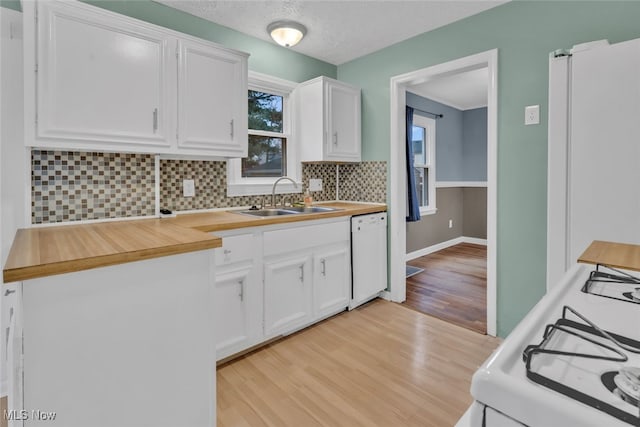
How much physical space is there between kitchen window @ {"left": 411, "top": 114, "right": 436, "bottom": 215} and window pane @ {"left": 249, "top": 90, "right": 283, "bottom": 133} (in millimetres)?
2550

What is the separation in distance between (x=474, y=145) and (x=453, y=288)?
3.11 metres

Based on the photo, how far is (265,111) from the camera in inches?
118

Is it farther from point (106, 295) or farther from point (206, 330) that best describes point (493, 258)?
point (106, 295)

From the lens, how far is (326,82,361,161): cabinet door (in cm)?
300

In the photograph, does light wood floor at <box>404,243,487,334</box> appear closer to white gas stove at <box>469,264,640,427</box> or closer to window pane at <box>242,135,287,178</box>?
window pane at <box>242,135,287,178</box>

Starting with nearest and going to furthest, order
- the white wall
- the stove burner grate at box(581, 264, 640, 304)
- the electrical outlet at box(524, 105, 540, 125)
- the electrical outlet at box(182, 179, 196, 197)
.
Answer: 1. the stove burner grate at box(581, 264, 640, 304)
2. the white wall
3. the electrical outlet at box(524, 105, 540, 125)
4. the electrical outlet at box(182, 179, 196, 197)

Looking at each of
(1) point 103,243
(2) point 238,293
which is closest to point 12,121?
(1) point 103,243

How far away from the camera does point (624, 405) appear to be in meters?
0.42

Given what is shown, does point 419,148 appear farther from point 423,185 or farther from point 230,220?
point 230,220

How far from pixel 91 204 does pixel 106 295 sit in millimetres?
1044

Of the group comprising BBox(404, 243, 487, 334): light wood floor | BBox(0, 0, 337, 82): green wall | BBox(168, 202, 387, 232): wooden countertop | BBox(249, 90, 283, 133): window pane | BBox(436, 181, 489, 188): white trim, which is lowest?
BBox(404, 243, 487, 334): light wood floor

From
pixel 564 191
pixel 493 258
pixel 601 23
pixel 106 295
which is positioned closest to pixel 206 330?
pixel 106 295

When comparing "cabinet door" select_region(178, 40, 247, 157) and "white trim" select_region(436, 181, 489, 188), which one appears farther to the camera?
"white trim" select_region(436, 181, 489, 188)

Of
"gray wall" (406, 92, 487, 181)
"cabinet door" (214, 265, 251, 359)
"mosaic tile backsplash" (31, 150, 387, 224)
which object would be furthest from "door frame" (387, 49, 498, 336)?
"gray wall" (406, 92, 487, 181)
